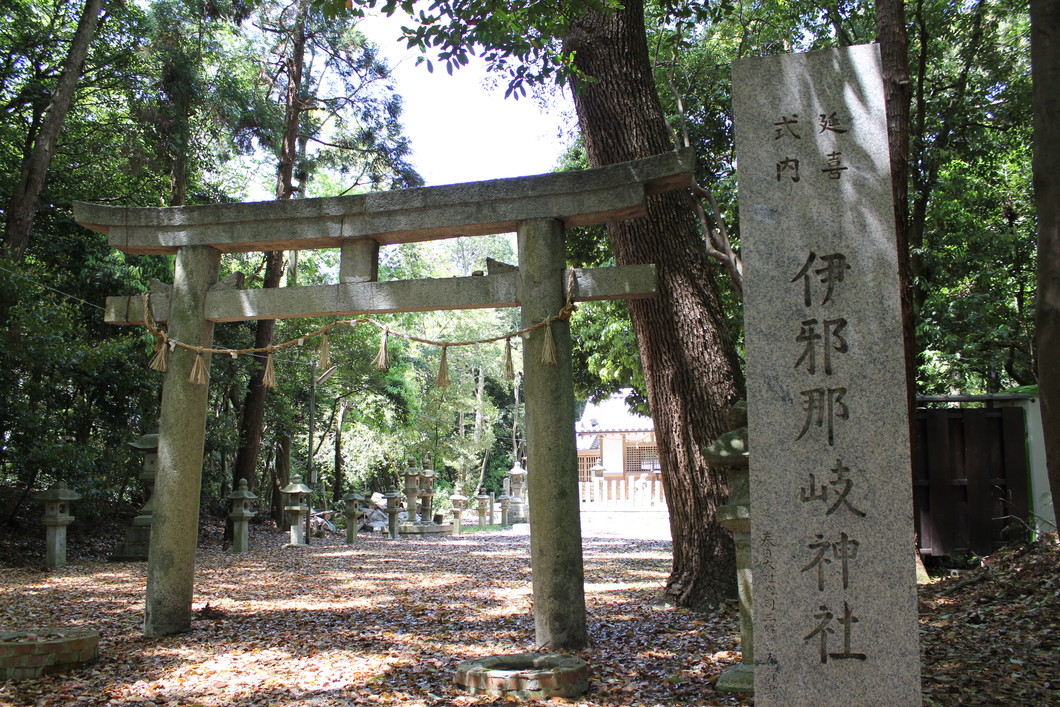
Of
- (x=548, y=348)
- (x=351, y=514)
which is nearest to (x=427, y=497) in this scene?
(x=351, y=514)

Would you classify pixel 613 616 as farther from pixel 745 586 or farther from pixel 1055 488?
pixel 1055 488

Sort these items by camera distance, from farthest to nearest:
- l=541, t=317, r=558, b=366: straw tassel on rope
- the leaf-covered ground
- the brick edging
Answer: l=541, t=317, r=558, b=366: straw tassel on rope → the brick edging → the leaf-covered ground

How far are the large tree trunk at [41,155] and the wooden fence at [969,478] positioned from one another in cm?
1195

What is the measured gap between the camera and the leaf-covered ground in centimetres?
410

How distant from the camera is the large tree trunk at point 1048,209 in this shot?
3.31 metres

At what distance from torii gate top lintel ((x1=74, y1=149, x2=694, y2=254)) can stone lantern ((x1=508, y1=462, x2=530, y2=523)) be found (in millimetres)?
15880

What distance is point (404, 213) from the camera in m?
5.40

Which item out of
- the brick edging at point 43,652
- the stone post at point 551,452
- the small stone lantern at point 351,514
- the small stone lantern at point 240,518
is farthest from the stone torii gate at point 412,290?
the small stone lantern at point 351,514

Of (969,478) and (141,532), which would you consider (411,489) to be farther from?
(969,478)

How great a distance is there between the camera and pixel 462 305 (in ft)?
17.4

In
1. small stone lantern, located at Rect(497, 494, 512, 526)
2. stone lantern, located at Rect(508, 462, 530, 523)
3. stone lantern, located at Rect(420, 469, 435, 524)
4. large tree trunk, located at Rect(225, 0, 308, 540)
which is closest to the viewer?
large tree trunk, located at Rect(225, 0, 308, 540)

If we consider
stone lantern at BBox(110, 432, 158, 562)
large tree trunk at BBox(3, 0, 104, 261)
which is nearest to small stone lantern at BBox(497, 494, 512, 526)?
stone lantern at BBox(110, 432, 158, 562)

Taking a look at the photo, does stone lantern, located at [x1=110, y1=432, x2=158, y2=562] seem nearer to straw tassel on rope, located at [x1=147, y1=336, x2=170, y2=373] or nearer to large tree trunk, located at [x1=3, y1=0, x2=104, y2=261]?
large tree trunk, located at [x1=3, y1=0, x2=104, y2=261]

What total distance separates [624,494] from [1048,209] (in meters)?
20.7
